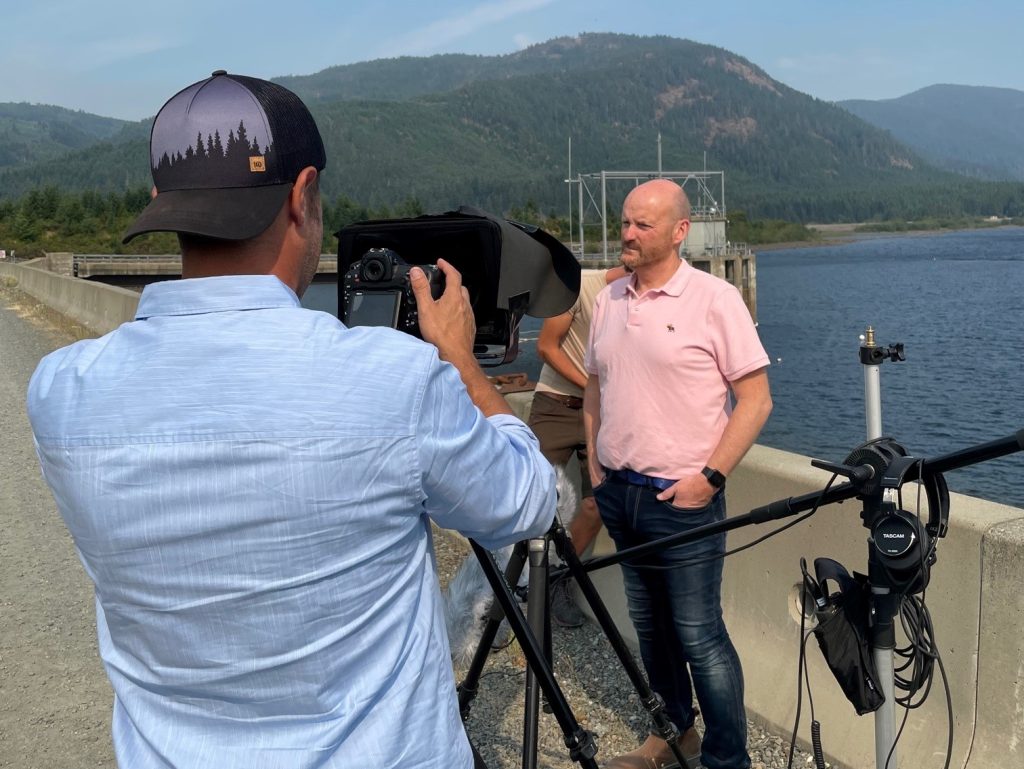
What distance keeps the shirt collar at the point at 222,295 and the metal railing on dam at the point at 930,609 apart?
227 centimetres

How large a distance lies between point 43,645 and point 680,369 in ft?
11.0

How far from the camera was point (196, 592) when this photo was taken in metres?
1.45

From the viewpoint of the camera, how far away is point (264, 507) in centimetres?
141

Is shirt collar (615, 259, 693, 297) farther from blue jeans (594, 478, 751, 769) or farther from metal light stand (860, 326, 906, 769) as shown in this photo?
metal light stand (860, 326, 906, 769)

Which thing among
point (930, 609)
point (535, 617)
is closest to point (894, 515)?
point (535, 617)

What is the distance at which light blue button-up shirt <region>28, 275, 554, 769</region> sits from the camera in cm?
140

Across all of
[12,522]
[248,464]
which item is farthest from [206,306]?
[12,522]

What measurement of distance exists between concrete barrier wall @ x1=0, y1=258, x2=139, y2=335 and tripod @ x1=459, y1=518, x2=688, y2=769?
406 inches

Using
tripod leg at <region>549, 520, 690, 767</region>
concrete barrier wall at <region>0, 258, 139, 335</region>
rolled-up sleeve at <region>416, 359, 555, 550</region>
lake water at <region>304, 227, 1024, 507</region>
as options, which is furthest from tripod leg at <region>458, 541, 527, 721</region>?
concrete barrier wall at <region>0, 258, 139, 335</region>

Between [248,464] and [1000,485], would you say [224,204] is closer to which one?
[248,464]

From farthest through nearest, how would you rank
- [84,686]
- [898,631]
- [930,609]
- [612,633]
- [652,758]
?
1. [84,686]
2. [652,758]
3. [898,631]
4. [930,609]
5. [612,633]

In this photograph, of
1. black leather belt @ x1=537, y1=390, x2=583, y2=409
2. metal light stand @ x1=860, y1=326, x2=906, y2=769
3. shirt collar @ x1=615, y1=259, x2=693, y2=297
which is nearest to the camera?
metal light stand @ x1=860, y1=326, x2=906, y2=769

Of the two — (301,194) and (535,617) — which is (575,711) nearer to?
(535,617)

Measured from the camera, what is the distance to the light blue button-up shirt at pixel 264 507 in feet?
4.60
